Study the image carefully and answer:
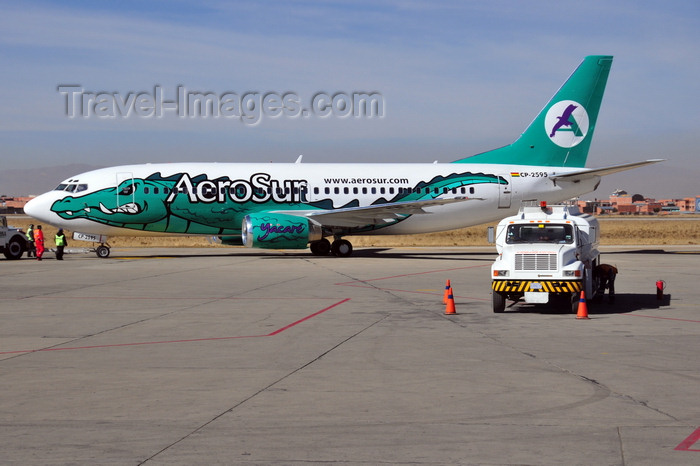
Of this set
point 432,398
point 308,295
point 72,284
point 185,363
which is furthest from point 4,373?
point 72,284

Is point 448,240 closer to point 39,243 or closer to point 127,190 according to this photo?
point 127,190

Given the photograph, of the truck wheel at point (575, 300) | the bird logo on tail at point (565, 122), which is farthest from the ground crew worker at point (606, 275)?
the bird logo on tail at point (565, 122)

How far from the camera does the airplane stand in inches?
1476

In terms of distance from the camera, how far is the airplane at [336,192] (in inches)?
1476

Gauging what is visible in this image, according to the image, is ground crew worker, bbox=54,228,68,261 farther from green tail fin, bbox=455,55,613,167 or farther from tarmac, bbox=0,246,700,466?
green tail fin, bbox=455,55,613,167

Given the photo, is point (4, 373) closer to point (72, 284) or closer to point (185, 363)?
point (185, 363)

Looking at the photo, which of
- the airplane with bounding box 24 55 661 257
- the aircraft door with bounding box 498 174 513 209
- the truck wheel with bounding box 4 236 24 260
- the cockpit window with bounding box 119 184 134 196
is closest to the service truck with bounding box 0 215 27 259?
the truck wheel with bounding box 4 236 24 260

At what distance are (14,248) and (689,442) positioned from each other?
38.0 m

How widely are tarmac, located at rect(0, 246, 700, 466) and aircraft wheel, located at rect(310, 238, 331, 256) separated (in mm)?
17075

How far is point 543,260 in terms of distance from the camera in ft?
59.7

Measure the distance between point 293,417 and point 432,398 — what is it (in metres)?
1.85

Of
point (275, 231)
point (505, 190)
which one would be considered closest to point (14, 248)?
point (275, 231)

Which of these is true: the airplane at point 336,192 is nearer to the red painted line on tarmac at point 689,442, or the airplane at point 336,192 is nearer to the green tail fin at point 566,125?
the green tail fin at point 566,125

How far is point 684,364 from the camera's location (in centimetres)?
1199
